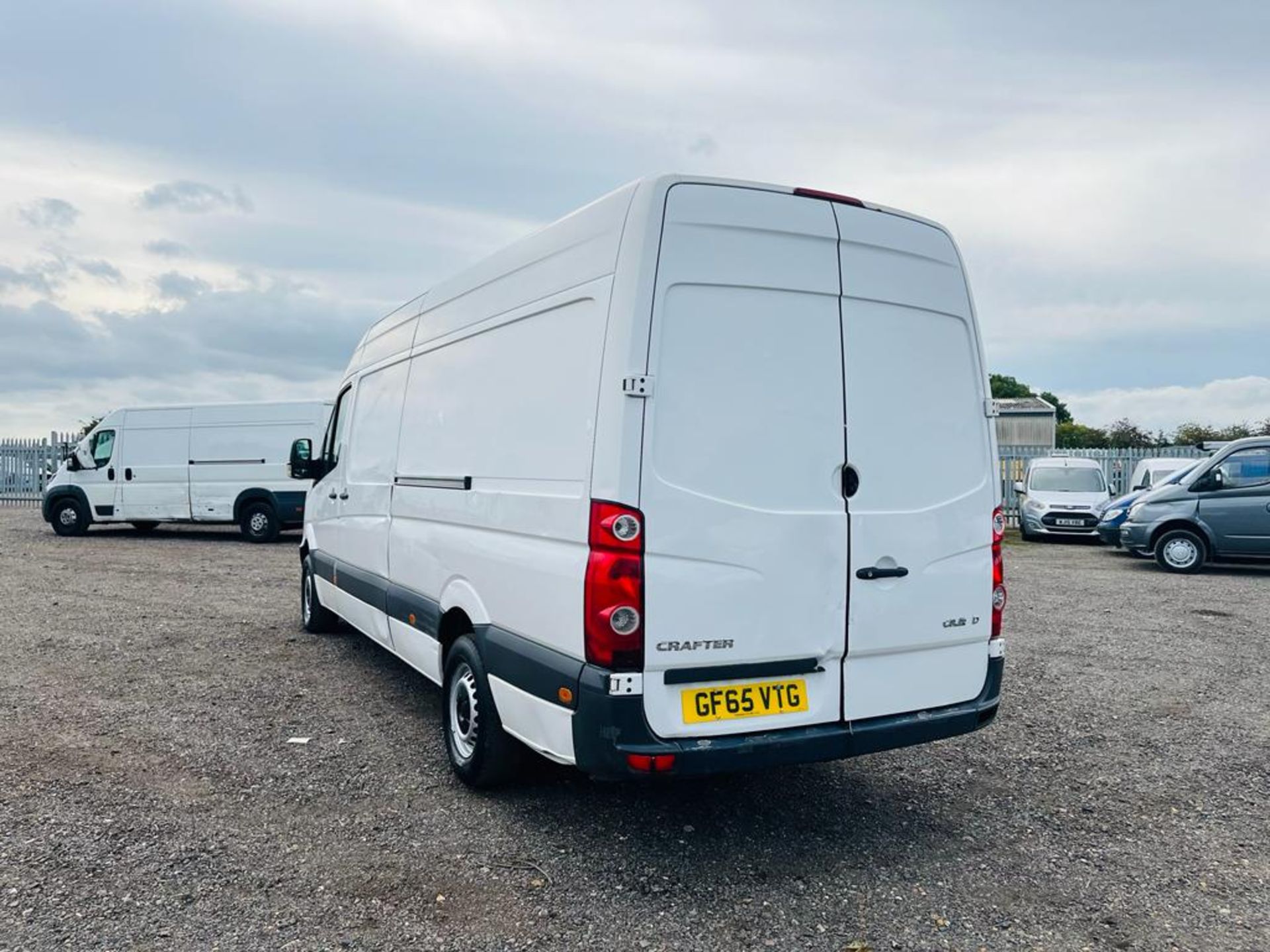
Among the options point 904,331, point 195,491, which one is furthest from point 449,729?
point 195,491

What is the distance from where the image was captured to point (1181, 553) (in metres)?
13.8

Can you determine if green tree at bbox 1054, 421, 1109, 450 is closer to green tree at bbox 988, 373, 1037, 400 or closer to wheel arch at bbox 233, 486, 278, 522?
green tree at bbox 988, 373, 1037, 400

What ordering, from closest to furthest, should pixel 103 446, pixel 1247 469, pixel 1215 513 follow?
1. pixel 1247 469
2. pixel 1215 513
3. pixel 103 446

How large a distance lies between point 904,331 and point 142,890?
12.1 feet

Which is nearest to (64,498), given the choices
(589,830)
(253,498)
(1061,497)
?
(253,498)

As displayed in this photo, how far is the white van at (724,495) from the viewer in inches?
139

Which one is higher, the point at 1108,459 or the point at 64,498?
the point at 1108,459

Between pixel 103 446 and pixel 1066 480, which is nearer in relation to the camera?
pixel 103 446

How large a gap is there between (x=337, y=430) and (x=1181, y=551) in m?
11.8

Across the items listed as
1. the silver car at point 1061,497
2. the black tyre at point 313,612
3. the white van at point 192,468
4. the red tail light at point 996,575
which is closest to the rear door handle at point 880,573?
the red tail light at point 996,575

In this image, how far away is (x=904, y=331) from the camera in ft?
13.6

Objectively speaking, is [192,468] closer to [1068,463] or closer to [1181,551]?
[1181,551]

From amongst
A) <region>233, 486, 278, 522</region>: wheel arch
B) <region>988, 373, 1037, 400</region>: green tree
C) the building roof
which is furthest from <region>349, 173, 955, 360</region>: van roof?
<region>988, 373, 1037, 400</region>: green tree

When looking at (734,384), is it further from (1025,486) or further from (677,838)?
(1025,486)
